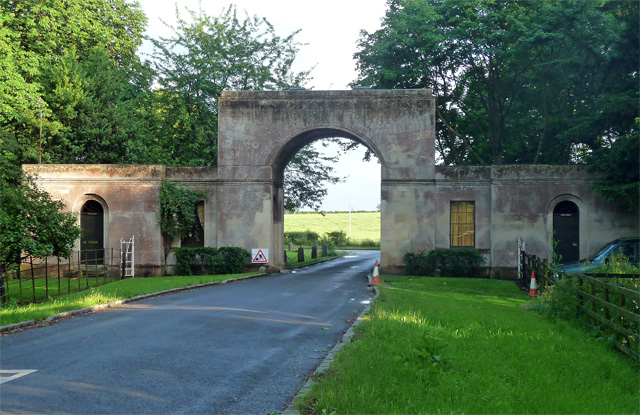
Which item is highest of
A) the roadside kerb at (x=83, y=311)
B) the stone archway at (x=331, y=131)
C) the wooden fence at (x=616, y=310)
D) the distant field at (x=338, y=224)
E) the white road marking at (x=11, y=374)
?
the stone archway at (x=331, y=131)

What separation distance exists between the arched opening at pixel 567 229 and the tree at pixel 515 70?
353 centimetres

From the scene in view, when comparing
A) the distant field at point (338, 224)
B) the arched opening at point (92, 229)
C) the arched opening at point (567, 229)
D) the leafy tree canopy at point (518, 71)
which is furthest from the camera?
the distant field at point (338, 224)

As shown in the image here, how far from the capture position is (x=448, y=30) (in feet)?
100.0

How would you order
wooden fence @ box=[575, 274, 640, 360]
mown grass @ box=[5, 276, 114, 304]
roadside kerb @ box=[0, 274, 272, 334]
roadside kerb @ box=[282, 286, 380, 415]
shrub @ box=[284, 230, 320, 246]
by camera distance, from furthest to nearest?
shrub @ box=[284, 230, 320, 246], mown grass @ box=[5, 276, 114, 304], roadside kerb @ box=[0, 274, 272, 334], wooden fence @ box=[575, 274, 640, 360], roadside kerb @ box=[282, 286, 380, 415]

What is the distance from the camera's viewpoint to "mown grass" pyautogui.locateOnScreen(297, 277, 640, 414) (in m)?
6.15

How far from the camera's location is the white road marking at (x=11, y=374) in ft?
24.0

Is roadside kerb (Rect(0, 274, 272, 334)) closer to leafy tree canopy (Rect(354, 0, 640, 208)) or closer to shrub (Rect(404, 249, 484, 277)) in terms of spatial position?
shrub (Rect(404, 249, 484, 277))

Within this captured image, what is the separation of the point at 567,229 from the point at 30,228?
21.3 meters

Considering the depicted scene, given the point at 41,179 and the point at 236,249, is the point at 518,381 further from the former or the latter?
the point at 41,179

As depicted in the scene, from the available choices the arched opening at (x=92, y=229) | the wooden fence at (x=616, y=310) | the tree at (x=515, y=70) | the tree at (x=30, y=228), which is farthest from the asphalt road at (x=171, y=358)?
the tree at (x=515, y=70)

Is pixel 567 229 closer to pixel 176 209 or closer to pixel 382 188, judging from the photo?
pixel 382 188

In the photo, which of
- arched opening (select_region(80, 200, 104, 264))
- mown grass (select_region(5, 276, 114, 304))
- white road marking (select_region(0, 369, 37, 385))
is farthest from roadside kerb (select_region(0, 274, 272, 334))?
arched opening (select_region(80, 200, 104, 264))

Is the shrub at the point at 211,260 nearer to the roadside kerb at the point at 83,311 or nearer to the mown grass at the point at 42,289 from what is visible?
the mown grass at the point at 42,289

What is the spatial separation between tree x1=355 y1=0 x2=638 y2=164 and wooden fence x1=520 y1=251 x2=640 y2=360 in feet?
44.0
